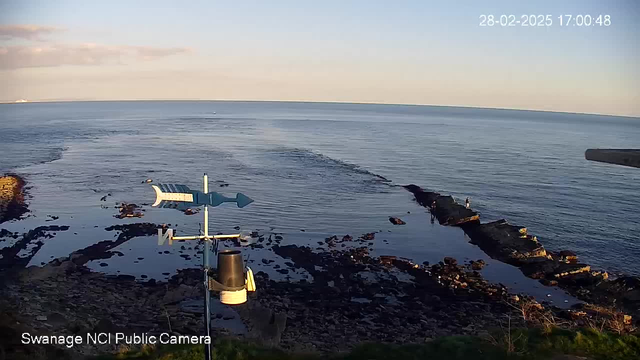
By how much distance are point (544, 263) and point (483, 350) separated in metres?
18.7

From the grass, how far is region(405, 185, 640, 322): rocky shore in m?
12.6

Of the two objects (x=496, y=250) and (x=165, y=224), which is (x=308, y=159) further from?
(x=496, y=250)

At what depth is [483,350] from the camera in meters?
9.24

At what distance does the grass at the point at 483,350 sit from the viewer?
8.98 meters

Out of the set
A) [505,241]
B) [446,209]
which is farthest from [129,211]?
[505,241]

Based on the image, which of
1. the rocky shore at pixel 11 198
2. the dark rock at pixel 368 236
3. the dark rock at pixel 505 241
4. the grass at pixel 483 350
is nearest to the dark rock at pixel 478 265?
the dark rock at pixel 505 241

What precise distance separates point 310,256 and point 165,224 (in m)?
11.6

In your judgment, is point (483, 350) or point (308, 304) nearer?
point (483, 350)

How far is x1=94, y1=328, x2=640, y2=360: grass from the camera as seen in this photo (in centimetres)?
898

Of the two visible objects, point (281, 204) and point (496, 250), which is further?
point (281, 204)

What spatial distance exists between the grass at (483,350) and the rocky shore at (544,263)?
496 inches

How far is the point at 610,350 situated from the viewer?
9039 mm

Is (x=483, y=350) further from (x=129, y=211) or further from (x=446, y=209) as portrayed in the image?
(x=129, y=211)

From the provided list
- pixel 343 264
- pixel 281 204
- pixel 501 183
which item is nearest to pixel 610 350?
pixel 343 264
